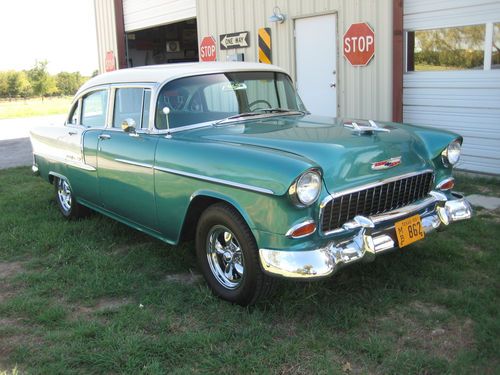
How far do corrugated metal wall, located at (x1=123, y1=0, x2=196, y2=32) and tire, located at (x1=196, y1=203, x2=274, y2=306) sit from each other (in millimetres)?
8803

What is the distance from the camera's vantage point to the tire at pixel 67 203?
5520mm

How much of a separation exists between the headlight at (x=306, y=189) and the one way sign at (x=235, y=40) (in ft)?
23.8

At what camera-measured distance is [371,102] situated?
7.86 meters

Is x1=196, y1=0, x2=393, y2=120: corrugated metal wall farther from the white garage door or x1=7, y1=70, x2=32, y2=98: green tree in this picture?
x1=7, y1=70, x2=32, y2=98: green tree

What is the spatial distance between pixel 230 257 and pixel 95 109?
2399mm

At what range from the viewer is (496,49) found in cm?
652

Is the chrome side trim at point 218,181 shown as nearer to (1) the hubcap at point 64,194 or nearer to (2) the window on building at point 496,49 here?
(1) the hubcap at point 64,194

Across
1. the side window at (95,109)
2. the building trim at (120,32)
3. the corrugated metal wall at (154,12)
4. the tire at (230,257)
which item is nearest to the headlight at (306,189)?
the tire at (230,257)

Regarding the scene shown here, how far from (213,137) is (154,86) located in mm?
779

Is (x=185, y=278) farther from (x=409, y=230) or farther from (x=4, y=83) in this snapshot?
(x=4, y=83)

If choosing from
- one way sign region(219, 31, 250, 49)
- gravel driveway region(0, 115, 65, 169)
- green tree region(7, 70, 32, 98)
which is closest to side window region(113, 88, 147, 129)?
gravel driveway region(0, 115, 65, 169)

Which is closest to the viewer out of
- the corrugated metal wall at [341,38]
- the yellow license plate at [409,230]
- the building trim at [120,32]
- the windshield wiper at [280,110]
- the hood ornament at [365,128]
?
the yellow license plate at [409,230]

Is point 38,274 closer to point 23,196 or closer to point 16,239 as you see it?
point 16,239

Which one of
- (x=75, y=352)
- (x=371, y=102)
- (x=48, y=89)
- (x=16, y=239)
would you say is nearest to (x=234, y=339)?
(x=75, y=352)
